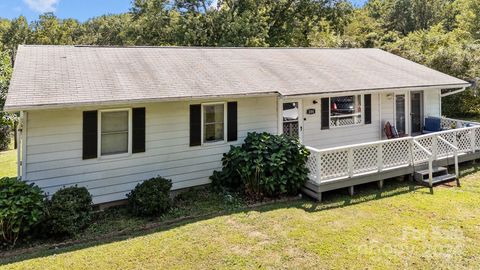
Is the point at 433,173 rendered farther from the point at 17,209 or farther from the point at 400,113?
the point at 17,209

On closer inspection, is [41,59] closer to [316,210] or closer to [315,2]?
[316,210]

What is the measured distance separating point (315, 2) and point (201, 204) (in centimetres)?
2290

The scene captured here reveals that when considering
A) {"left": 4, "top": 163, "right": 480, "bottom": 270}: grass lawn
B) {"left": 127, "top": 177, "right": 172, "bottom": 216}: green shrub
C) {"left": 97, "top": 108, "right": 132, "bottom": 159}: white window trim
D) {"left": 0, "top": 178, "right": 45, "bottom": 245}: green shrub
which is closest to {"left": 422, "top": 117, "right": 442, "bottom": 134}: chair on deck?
{"left": 4, "top": 163, "right": 480, "bottom": 270}: grass lawn

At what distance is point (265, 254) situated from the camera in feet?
18.9

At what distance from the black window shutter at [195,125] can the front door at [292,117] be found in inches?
115

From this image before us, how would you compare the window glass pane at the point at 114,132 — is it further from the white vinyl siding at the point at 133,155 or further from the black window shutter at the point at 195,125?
the black window shutter at the point at 195,125

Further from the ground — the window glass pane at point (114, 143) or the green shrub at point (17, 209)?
the window glass pane at point (114, 143)

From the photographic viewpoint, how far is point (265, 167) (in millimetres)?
8250

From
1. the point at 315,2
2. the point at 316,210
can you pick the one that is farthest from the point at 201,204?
the point at 315,2

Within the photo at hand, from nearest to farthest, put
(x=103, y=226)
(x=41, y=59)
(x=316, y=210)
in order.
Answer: (x=103, y=226) → (x=316, y=210) → (x=41, y=59)

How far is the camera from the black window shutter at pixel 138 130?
8.01 m

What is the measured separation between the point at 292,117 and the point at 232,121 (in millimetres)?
2296

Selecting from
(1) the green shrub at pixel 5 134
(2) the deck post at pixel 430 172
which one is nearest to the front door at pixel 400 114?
(2) the deck post at pixel 430 172

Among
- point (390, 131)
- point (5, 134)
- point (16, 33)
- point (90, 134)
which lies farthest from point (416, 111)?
point (16, 33)
